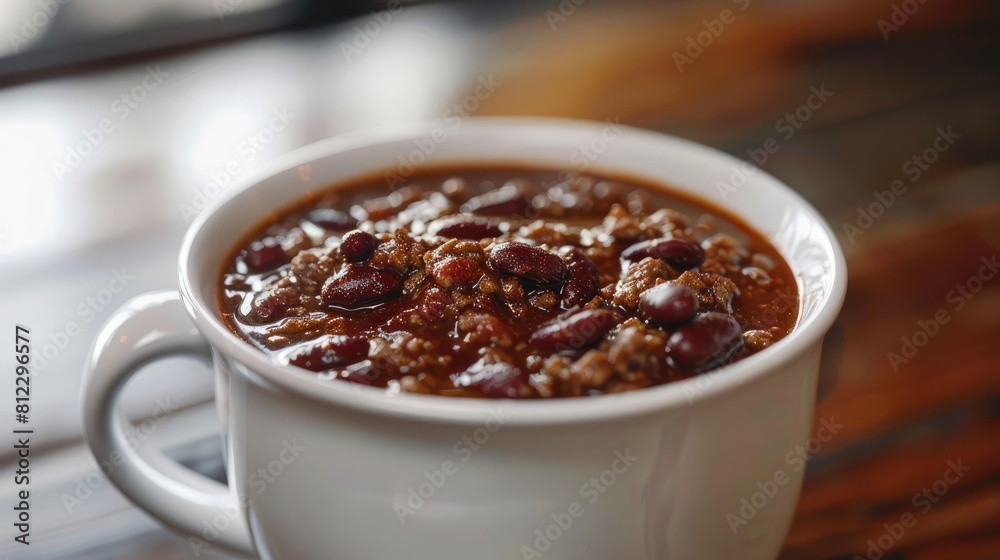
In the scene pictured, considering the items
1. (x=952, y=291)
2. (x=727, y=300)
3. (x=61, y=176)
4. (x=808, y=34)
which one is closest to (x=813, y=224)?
(x=727, y=300)

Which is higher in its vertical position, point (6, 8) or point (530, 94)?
point (6, 8)

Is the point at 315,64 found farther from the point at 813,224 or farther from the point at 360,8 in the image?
the point at 813,224
